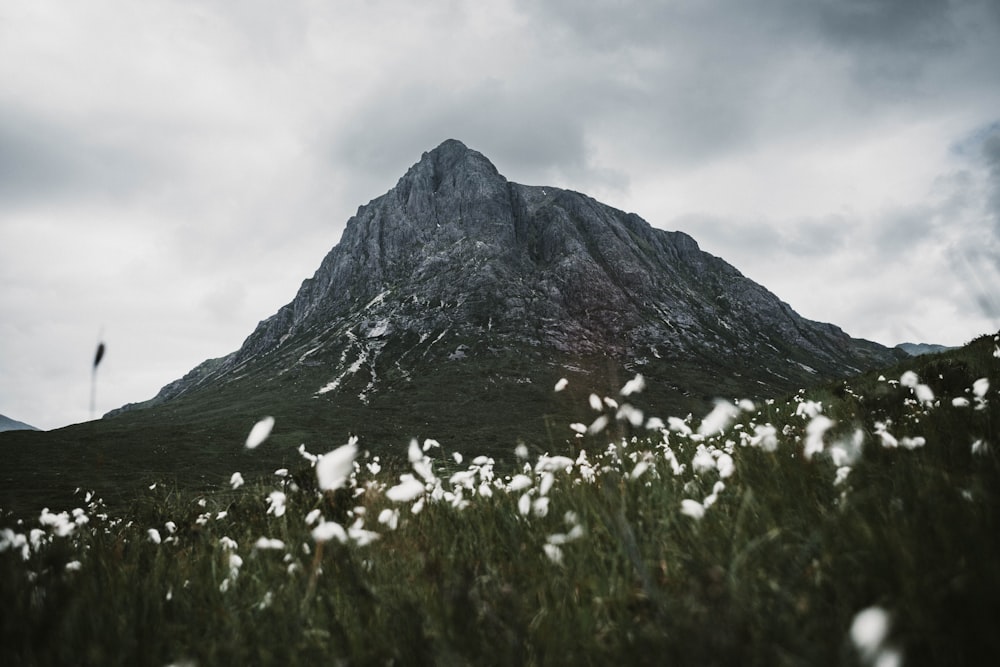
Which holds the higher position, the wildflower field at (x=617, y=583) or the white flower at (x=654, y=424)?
the white flower at (x=654, y=424)

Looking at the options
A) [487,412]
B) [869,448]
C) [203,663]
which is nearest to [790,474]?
[869,448]

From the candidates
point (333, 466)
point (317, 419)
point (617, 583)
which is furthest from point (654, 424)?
point (317, 419)

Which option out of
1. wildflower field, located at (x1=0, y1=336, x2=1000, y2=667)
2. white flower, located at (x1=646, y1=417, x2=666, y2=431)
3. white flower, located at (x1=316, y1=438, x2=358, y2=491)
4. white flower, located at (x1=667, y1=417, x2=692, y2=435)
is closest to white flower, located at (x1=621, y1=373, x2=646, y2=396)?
wildflower field, located at (x1=0, y1=336, x2=1000, y2=667)

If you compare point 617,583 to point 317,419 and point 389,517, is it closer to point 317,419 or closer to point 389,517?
point 389,517

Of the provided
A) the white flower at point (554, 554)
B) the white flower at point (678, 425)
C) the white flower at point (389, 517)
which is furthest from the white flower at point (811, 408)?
the white flower at point (389, 517)

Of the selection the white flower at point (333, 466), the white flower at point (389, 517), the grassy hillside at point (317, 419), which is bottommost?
the white flower at point (389, 517)

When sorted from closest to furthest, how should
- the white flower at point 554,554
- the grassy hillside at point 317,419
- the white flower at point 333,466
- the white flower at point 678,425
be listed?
1. the white flower at point 333,466
2. the white flower at point 554,554
3. the white flower at point 678,425
4. the grassy hillside at point 317,419

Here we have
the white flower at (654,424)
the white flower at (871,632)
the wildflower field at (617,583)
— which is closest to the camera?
the white flower at (871,632)

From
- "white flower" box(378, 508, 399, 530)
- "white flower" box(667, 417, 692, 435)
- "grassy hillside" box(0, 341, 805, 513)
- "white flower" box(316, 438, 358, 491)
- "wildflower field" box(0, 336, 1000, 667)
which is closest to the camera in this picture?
"wildflower field" box(0, 336, 1000, 667)

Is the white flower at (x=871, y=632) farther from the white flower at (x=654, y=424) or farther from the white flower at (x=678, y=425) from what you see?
the white flower at (x=654, y=424)

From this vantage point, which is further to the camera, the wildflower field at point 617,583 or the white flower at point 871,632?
the wildflower field at point 617,583

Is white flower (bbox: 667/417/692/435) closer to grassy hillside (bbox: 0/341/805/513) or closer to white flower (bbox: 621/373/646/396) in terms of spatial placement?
white flower (bbox: 621/373/646/396)

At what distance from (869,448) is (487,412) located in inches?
4800

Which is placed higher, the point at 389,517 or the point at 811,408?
the point at 811,408
